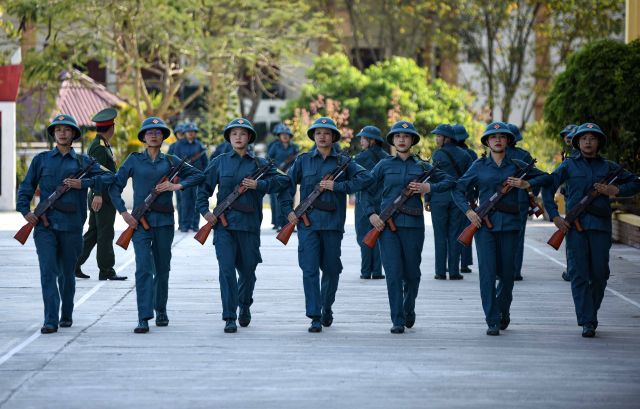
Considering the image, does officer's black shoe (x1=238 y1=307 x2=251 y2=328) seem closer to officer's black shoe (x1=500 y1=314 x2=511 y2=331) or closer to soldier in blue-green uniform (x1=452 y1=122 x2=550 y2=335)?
soldier in blue-green uniform (x1=452 y1=122 x2=550 y2=335)

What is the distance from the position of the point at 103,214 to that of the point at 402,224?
536cm

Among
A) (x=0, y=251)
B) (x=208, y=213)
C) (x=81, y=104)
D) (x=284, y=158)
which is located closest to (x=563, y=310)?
(x=208, y=213)

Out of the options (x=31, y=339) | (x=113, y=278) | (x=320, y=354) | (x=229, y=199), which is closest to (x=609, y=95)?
(x=113, y=278)

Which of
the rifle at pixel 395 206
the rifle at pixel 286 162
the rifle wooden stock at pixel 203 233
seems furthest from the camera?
the rifle at pixel 286 162

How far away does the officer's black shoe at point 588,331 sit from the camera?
40.5 feet

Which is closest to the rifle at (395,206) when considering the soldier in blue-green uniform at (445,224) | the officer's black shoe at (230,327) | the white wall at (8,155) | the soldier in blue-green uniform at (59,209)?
the officer's black shoe at (230,327)

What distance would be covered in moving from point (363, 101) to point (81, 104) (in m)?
8.63

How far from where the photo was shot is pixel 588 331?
12352 mm

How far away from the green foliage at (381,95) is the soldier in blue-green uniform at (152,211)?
25545 mm

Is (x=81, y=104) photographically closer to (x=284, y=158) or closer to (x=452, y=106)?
(x=452, y=106)

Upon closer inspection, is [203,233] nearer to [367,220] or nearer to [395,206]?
[395,206]

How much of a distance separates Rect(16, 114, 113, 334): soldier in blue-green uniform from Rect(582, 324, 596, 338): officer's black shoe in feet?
14.3

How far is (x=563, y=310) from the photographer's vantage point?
565 inches

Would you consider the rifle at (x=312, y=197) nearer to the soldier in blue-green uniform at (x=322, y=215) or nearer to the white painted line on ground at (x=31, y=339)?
the soldier in blue-green uniform at (x=322, y=215)
